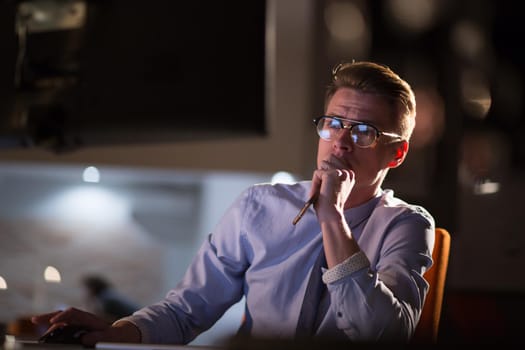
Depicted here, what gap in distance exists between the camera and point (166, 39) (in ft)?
4.34

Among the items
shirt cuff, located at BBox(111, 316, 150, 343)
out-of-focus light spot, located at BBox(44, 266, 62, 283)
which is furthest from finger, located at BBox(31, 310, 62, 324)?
out-of-focus light spot, located at BBox(44, 266, 62, 283)

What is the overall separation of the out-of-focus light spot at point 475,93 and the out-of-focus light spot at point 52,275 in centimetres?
161

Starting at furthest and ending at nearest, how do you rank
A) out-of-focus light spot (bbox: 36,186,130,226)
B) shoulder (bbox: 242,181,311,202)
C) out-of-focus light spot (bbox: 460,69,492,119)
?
out-of-focus light spot (bbox: 36,186,130,226), out-of-focus light spot (bbox: 460,69,492,119), shoulder (bbox: 242,181,311,202)

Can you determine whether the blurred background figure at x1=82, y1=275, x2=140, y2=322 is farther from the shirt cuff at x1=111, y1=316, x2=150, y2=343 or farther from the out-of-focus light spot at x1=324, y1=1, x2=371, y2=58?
the shirt cuff at x1=111, y1=316, x2=150, y2=343

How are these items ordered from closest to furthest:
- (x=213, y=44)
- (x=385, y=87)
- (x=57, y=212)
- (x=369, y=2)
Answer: (x=385, y=87), (x=213, y=44), (x=369, y=2), (x=57, y=212)

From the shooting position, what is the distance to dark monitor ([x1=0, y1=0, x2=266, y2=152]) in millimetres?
1277

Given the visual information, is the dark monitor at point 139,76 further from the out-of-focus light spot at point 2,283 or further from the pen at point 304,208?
the out-of-focus light spot at point 2,283

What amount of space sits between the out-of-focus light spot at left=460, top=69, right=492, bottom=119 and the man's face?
1.26 metres

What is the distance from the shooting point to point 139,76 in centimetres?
130

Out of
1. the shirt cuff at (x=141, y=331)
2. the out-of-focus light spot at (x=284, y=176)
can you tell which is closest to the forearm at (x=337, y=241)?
the shirt cuff at (x=141, y=331)

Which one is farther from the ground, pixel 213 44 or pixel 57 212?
pixel 213 44

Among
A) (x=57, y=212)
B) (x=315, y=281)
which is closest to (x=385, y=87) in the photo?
(x=315, y=281)

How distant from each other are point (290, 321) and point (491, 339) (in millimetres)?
607

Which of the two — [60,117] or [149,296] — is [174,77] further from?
[149,296]
